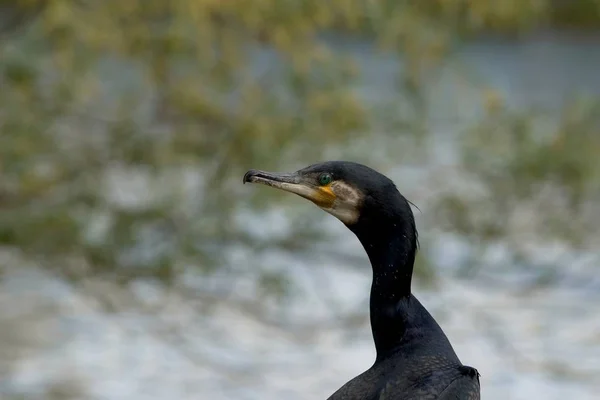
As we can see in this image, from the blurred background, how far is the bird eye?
2.47 m

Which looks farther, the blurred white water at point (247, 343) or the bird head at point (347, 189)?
the blurred white water at point (247, 343)

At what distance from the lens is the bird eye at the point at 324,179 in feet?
6.85

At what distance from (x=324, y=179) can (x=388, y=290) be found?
0.25m

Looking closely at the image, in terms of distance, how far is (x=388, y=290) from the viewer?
84.2 inches

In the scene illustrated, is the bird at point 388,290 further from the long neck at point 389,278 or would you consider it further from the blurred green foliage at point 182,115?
the blurred green foliage at point 182,115

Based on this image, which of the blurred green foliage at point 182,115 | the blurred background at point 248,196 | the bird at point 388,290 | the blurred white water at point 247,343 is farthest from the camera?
the blurred white water at point 247,343

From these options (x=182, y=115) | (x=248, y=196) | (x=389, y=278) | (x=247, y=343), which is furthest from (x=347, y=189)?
(x=247, y=343)

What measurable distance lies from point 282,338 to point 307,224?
660 millimetres

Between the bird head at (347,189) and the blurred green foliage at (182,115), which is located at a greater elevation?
the blurred green foliage at (182,115)

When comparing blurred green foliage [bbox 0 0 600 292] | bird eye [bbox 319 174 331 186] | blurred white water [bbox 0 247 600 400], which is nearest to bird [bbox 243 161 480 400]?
bird eye [bbox 319 174 331 186]

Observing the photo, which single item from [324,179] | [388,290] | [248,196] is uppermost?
[248,196]

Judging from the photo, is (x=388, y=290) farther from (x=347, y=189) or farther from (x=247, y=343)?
(x=247, y=343)

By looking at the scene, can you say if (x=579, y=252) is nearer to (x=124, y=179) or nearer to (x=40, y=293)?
(x=124, y=179)

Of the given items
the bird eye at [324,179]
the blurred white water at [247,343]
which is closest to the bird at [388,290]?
the bird eye at [324,179]
